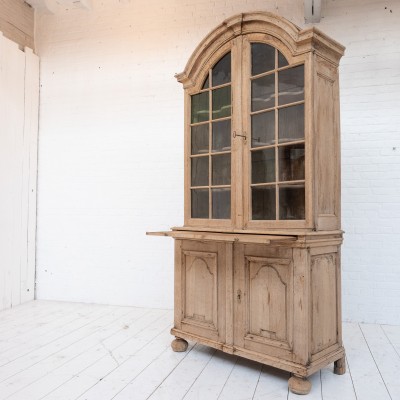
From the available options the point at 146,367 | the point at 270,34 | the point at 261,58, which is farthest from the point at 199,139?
the point at 146,367

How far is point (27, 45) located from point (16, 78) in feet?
1.57

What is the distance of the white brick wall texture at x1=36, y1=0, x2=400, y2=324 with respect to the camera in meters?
3.46

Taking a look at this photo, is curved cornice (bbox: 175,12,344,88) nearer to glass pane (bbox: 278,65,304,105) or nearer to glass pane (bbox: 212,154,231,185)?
glass pane (bbox: 278,65,304,105)

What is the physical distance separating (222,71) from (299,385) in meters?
1.99

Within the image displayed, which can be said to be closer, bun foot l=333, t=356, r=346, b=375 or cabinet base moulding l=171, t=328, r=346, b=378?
cabinet base moulding l=171, t=328, r=346, b=378

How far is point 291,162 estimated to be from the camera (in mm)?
2367

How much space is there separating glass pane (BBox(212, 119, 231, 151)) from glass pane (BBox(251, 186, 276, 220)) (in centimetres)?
39

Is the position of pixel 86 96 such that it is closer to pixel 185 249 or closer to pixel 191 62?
pixel 191 62

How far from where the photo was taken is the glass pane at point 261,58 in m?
2.47

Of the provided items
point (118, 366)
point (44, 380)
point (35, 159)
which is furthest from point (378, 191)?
point (35, 159)

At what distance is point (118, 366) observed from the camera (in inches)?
98.8

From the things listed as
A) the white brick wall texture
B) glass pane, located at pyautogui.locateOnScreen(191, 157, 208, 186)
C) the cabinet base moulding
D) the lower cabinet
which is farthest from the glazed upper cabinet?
the white brick wall texture

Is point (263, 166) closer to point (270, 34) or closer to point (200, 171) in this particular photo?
point (200, 171)

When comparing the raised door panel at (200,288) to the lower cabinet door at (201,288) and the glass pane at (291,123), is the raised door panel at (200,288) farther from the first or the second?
the glass pane at (291,123)
